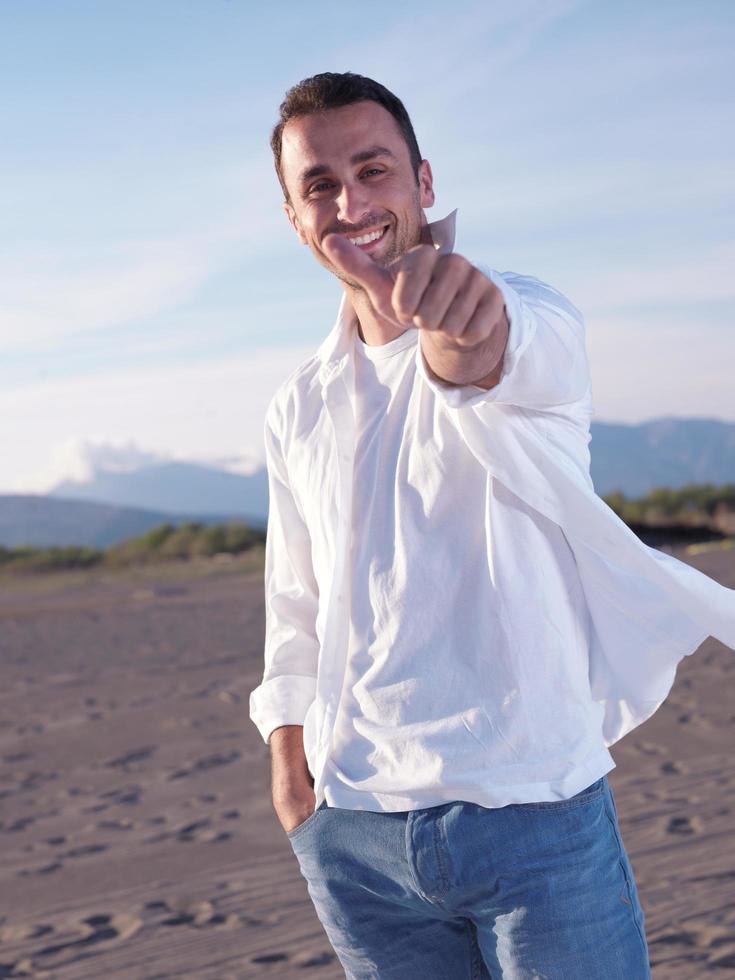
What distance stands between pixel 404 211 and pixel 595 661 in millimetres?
796

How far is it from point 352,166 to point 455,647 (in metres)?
0.81

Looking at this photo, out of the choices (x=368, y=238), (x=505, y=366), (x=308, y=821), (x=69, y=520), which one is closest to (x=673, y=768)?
(x=308, y=821)

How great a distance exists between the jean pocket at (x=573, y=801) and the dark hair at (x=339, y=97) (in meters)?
1.05

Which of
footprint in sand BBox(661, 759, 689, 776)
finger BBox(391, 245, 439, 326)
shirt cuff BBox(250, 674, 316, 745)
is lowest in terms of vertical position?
footprint in sand BBox(661, 759, 689, 776)

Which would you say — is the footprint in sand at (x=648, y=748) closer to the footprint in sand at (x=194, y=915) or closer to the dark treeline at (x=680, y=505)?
the footprint in sand at (x=194, y=915)

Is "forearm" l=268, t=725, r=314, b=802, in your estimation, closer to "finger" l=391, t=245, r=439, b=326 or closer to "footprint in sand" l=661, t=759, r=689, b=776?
"finger" l=391, t=245, r=439, b=326

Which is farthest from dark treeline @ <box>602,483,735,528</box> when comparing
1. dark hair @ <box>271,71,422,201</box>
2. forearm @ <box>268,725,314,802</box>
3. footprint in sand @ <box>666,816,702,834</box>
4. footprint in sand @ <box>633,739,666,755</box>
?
dark hair @ <box>271,71,422,201</box>

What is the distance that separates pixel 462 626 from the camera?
162 centimetres

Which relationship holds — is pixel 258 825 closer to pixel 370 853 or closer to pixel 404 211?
pixel 370 853

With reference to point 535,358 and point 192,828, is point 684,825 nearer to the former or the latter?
point 192,828

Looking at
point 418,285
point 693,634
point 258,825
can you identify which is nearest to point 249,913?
point 258,825

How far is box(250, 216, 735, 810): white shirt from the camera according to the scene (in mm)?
1527

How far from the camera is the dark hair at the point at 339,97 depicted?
5.98ft

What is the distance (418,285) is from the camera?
1.24 metres
